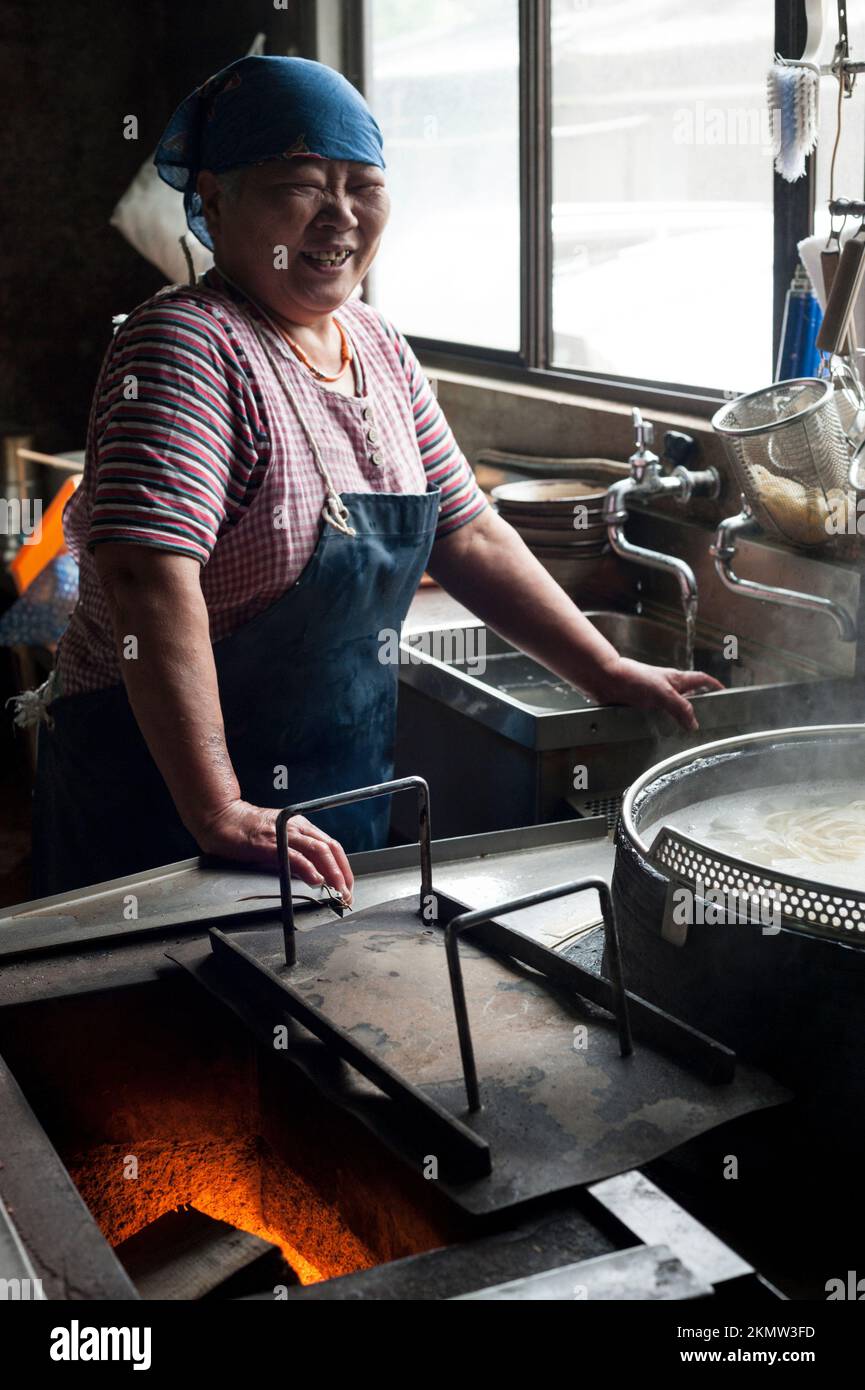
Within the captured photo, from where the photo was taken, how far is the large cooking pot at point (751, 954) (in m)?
1.10

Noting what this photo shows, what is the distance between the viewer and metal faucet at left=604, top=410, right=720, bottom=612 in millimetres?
2896

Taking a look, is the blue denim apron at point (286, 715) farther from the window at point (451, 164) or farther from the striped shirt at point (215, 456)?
the window at point (451, 164)

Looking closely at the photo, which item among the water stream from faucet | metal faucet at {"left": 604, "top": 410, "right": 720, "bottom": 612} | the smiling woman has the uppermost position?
the smiling woman

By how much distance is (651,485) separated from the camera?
290 cm

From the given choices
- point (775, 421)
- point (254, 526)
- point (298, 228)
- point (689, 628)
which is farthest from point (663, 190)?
point (254, 526)

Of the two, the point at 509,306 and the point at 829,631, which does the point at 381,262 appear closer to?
the point at 509,306

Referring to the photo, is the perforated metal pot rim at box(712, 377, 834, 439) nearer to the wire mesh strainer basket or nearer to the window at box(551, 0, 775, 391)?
the wire mesh strainer basket

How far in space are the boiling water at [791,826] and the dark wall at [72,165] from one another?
15.3 ft

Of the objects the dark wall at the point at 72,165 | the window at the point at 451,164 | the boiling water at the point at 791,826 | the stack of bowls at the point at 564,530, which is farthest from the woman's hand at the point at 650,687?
the dark wall at the point at 72,165

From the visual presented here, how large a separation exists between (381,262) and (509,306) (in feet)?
3.22

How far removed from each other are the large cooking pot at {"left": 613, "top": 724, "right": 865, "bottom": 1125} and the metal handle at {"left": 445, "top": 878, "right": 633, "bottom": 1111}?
0.32 feet

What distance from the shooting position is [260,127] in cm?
193

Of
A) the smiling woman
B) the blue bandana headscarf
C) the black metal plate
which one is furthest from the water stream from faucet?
the black metal plate
